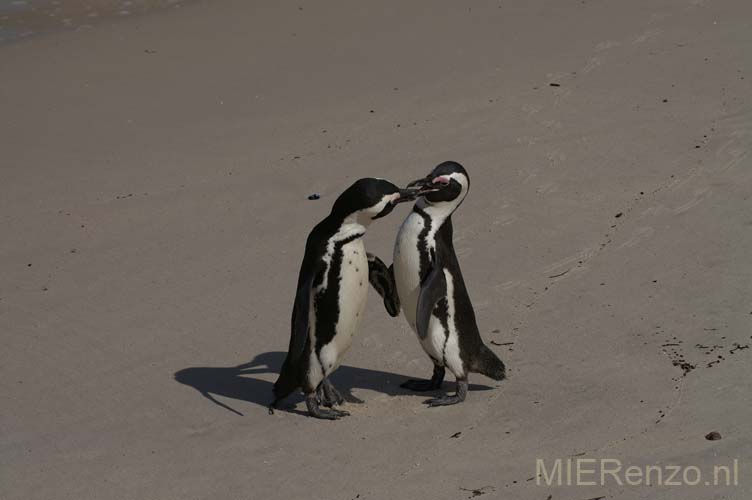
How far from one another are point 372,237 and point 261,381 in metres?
1.59

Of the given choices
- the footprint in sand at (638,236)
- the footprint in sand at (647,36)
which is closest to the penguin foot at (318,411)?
the footprint in sand at (638,236)

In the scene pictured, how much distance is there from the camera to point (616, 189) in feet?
25.9

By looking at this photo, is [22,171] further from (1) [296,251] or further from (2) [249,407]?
(2) [249,407]

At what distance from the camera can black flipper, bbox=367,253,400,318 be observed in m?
6.04

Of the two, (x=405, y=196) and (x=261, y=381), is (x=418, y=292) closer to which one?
(x=405, y=196)

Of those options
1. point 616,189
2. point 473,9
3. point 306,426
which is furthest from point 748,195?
point 473,9

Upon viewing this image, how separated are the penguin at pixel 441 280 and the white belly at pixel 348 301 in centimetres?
20

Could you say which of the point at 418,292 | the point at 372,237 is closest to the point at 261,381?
the point at 418,292

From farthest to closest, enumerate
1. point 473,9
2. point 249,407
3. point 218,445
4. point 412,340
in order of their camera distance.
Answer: point 473,9 < point 412,340 < point 249,407 < point 218,445

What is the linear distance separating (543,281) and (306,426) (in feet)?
5.80

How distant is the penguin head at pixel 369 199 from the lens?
5.60 metres

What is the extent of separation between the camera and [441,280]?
5762mm

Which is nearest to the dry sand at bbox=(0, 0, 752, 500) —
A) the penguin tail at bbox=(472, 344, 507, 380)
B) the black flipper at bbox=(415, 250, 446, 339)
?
the penguin tail at bbox=(472, 344, 507, 380)

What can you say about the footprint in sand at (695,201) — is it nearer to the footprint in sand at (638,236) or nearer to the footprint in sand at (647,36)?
the footprint in sand at (638,236)
